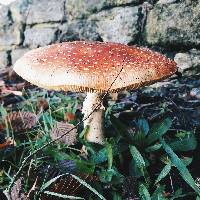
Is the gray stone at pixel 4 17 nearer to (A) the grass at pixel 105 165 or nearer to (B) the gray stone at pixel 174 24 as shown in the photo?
(B) the gray stone at pixel 174 24

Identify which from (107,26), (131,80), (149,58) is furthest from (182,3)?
(131,80)

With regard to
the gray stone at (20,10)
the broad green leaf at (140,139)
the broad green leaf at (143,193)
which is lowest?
the broad green leaf at (143,193)

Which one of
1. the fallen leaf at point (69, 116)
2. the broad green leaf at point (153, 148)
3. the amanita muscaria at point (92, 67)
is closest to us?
the amanita muscaria at point (92, 67)

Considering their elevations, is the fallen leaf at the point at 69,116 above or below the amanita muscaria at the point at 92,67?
below

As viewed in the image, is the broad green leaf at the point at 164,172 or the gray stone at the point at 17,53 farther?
the gray stone at the point at 17,53

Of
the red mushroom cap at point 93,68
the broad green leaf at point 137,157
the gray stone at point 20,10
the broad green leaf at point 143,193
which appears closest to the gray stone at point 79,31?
the gray stone at point 20,10

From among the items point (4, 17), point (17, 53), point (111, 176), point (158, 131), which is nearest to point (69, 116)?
point (158, 131)
